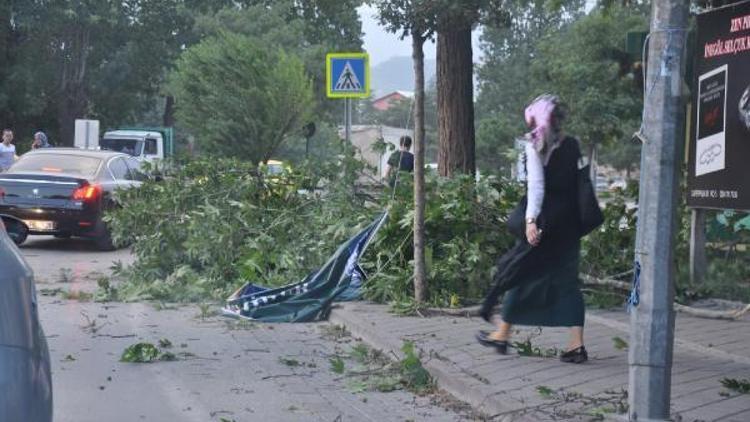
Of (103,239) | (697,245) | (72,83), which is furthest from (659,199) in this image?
(72,83)

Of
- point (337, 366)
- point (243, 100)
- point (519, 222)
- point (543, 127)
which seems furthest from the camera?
point (243, 100)

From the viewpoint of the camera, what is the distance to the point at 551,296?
7199 mm

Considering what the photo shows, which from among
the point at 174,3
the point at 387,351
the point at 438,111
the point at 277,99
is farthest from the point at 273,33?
the point at 387,351

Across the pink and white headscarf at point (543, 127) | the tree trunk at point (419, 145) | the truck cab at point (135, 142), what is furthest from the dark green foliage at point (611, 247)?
the truck cab at point (135, 142)

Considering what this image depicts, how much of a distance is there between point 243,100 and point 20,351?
921 inches

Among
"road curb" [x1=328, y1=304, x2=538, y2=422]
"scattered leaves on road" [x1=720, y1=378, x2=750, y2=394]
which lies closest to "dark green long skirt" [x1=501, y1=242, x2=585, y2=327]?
"road curb" [x1=328, y1=304, x2=538, y2=422]

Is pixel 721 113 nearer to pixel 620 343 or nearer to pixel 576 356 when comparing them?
pixel 620 343

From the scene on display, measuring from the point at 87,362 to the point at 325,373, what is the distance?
1.75m

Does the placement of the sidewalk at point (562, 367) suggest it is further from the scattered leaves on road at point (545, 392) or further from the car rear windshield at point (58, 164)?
the car rear windshield at point (58, 164)

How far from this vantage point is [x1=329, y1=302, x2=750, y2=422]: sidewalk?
19.8ft

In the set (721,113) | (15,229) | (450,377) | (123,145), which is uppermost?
(123,145)

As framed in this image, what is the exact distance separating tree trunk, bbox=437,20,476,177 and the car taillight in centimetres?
568

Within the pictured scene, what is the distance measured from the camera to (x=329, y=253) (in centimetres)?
1084

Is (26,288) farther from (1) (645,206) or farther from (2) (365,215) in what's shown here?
(2) (365,215)
